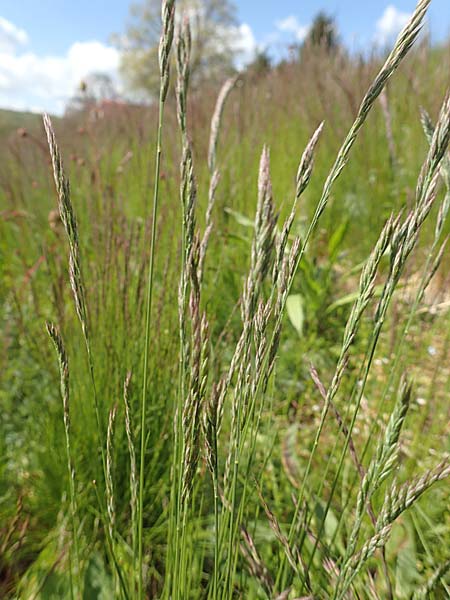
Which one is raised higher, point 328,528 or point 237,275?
point 237,275

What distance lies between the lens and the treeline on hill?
17.5 inches

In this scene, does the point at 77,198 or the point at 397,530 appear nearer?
the point at 397,530

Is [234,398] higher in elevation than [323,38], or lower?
lower

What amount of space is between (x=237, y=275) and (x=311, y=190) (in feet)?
3.63

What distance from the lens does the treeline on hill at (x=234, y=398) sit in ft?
1.46

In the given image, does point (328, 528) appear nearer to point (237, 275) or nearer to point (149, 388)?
point (149, 388)

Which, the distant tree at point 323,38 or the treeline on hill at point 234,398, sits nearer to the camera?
the treeline on hill at point 234,398

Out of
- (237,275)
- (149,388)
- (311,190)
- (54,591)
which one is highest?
(311,190)

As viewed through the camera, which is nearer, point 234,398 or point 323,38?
point 234,398

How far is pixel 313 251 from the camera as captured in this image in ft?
7.01

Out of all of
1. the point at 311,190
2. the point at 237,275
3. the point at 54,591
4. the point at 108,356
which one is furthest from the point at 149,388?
the point at 311,190

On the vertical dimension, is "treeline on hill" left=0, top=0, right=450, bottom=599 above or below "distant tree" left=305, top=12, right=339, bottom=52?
below

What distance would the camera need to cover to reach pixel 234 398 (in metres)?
0.47

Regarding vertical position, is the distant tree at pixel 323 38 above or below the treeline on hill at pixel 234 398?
above
